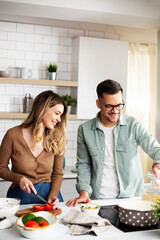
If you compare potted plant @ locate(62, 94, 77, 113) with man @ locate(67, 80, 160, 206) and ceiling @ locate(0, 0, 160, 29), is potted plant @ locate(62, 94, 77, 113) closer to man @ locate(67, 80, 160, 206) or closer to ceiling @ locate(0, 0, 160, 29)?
ceiling @ locate(0, 0, 160, 29)

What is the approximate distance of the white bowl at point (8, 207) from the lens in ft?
6.57

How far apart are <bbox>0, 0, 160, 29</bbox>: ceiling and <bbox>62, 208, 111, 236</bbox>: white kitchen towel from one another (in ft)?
8.47

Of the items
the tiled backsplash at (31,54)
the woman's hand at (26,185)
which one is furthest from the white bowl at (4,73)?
the woman's hand at (26,185)

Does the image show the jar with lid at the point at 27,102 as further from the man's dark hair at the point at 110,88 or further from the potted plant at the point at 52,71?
the man's dark hair at the point at 110,88

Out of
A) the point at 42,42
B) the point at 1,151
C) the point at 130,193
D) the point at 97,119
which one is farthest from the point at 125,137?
the point at 42,42

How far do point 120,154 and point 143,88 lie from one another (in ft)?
9.85

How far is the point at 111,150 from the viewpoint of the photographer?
2.71 meters

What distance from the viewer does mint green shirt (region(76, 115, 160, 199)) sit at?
2650 mm

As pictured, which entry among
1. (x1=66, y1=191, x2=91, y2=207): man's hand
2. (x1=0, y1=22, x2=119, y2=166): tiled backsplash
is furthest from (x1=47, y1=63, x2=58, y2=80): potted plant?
(x1=66, y1=191, x2=91, y2=207): man's hand

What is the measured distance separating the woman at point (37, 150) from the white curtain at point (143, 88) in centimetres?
299

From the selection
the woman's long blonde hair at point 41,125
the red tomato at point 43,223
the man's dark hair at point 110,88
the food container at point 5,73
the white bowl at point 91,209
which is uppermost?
the food container at point 5,73

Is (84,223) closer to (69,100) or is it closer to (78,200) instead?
(78,200)

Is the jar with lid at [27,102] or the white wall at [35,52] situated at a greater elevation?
the white wall at [35,52]

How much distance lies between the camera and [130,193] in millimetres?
2678
